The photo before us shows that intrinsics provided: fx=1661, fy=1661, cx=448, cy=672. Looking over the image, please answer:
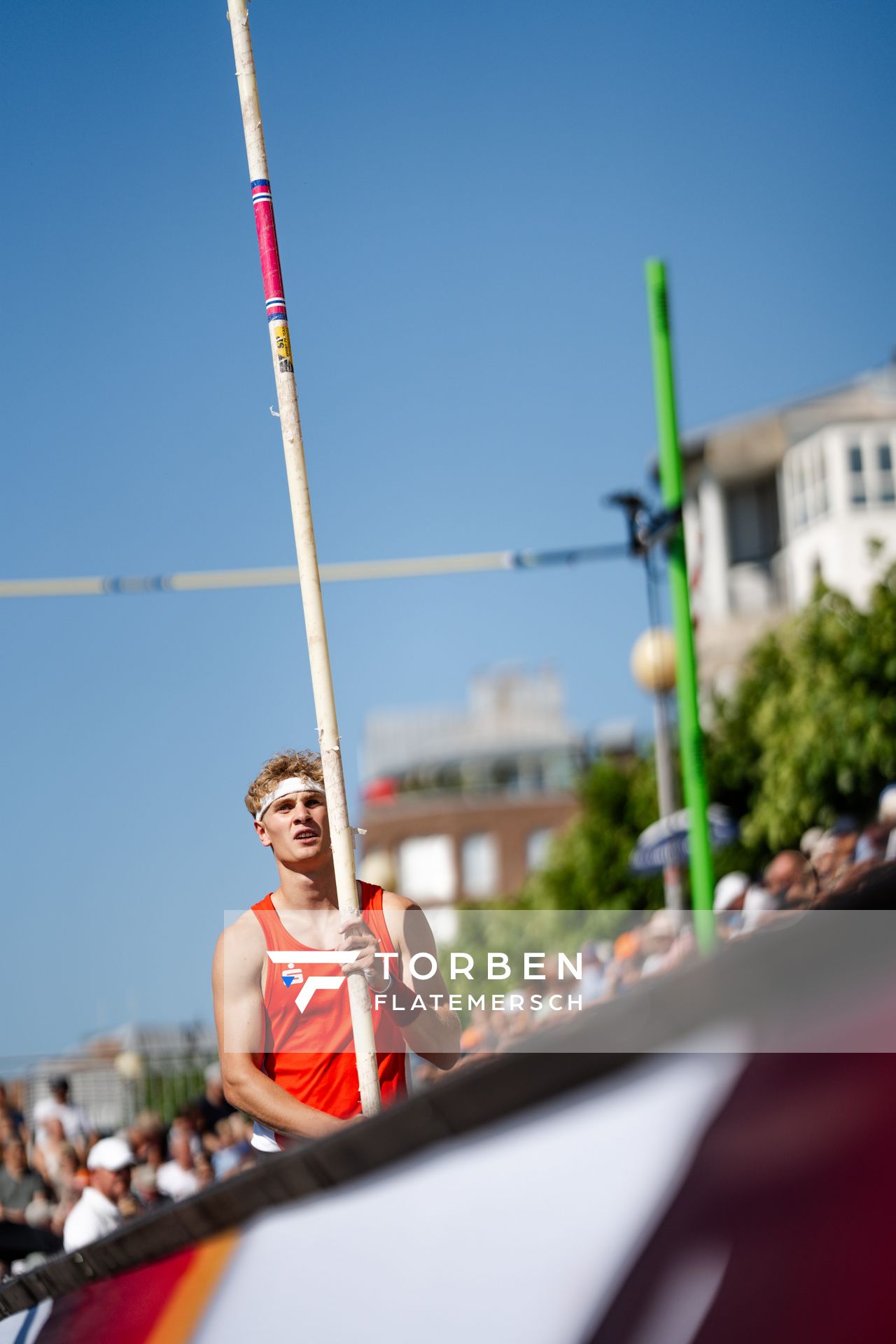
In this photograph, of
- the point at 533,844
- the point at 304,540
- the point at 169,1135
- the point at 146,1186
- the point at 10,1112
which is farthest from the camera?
the point at 533,844

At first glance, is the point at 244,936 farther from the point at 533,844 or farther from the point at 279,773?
the point at 533,844

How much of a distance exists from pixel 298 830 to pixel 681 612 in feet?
22.1

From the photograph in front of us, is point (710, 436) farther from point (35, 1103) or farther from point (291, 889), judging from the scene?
point (291, 889)

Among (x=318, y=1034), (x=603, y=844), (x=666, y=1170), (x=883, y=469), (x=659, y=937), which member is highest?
(x=883, y=469)

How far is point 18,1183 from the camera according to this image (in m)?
9.04

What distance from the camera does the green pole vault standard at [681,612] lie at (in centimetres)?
891

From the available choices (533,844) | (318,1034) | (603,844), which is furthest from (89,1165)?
(533,844)

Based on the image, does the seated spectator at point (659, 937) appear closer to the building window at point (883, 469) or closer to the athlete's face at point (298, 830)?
the athlete's face at point (298, 830)

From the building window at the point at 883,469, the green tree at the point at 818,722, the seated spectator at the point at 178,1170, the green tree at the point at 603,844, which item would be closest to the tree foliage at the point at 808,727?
the green tree at the point at 818,722

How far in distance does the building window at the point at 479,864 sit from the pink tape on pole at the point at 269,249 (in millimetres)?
69074

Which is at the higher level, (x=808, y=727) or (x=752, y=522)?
(x=752, y=522)

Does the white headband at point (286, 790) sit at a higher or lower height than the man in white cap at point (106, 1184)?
higher

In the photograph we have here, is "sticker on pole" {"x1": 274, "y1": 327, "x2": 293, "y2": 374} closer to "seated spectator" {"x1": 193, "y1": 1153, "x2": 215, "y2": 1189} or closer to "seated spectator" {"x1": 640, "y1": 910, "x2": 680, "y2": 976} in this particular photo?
"seated spectator" {"x1": 640, "y1": 910, "x2": 680, "y2": 976}

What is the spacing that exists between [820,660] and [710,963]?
22780 mm
